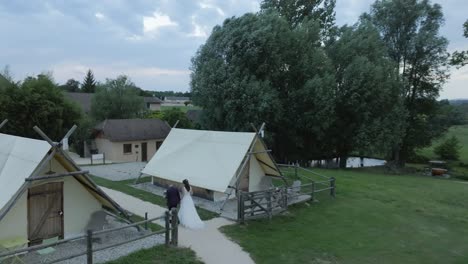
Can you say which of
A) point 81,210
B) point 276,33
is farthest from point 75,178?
point 276,33

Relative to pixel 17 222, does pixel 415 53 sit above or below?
above

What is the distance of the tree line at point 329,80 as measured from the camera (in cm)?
2658

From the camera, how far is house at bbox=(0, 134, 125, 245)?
9.16m

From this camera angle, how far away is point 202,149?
16344 millimetres

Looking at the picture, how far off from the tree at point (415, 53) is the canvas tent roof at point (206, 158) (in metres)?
20.5

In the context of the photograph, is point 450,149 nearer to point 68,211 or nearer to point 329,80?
point 329,80

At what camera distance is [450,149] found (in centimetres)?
3859

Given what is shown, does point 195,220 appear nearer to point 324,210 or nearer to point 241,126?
point 324,210

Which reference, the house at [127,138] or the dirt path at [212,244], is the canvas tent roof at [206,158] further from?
the house at [127,138]

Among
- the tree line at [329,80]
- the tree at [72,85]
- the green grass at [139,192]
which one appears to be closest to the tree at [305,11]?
the tree line at [329,80]

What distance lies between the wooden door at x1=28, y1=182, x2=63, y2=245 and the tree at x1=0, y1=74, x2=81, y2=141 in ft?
57.5

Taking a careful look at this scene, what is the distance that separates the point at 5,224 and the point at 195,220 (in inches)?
206

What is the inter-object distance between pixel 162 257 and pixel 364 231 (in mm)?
6903

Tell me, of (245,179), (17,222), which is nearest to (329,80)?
(245,179)
